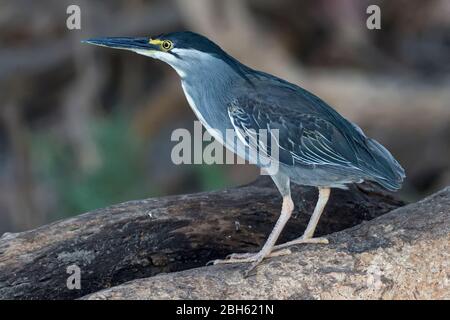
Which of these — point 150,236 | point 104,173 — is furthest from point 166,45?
point 104,173

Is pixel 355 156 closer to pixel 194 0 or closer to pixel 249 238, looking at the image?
pixel 249 238

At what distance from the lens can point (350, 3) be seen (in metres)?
9.52

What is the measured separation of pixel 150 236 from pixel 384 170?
3.45ft

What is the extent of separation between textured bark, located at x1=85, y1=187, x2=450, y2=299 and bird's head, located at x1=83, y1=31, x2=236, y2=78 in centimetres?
90

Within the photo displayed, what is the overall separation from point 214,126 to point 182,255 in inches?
23.9

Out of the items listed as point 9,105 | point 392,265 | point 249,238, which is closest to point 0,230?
point 9,105

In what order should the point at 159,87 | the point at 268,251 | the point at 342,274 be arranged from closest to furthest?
the point at 342,274 → the point at 268,251 → the point at 159,87

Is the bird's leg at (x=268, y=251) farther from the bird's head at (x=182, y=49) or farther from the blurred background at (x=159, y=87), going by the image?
the blurred background at (x=159, y=87)

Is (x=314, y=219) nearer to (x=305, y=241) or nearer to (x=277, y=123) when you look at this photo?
(x=305, y=241)

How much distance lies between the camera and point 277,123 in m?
4.41

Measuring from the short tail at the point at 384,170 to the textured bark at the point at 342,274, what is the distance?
0.59 feet

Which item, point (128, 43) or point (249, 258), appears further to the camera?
point (128, 43)

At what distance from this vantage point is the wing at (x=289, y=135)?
173 inches

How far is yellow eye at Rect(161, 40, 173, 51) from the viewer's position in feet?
14.7
